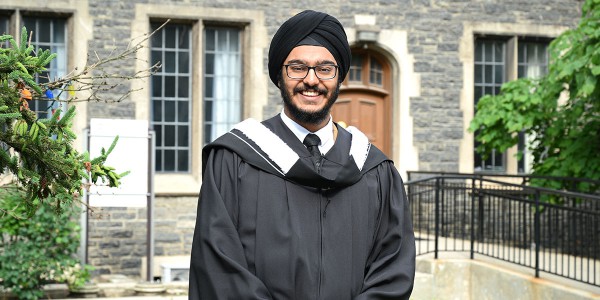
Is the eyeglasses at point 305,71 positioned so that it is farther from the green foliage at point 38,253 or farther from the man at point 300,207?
the green foliage at point 38,253

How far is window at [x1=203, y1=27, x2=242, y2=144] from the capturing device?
1411 centimetres

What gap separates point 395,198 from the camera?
4074 mm

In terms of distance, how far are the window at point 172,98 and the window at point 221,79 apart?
273mm

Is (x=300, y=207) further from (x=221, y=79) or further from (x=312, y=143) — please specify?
(x=221, y=79)

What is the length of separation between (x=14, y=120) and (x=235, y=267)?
1446 millimetres

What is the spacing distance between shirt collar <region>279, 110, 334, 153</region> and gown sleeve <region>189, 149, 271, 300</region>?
0.26 m

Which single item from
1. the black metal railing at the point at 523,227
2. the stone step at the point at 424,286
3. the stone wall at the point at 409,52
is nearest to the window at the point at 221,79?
the stone wall at the point at 409,52

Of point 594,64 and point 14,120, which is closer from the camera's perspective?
point 14,120

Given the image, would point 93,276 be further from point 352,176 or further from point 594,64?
point 352,176

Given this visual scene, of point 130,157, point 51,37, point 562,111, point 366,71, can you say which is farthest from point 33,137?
point 366,71

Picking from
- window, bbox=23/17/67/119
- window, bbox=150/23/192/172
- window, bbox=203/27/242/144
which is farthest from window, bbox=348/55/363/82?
window, bbox=23/17/67/119

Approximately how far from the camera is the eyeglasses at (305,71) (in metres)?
3.88

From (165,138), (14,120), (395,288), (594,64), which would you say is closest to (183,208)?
(165,138)

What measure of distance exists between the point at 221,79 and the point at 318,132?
10.2 meters
